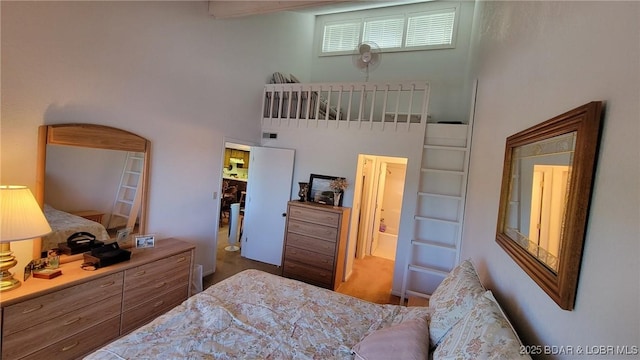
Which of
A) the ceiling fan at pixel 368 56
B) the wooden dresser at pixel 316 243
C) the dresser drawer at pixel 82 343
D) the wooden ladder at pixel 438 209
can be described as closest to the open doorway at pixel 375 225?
the wooden dresser at pixel 316 243

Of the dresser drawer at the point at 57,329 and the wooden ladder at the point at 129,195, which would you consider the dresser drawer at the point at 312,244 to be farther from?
the dresser drawer at the point at 57,329

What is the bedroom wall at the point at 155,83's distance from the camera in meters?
1.96

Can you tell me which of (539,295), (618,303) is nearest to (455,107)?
(539,295)

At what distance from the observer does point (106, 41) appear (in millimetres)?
2375

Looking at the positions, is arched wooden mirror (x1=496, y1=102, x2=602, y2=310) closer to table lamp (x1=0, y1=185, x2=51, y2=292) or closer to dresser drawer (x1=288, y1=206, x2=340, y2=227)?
dresser drawer (x1=288, y1=206, x2=340, y2=227)

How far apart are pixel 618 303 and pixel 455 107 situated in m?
4.58

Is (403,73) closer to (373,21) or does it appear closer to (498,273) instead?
(373,21)

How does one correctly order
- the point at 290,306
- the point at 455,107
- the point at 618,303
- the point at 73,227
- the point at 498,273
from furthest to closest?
the point at 455,107
the point at 73,227
the point at 290,306
the point at 498,273
the point at 618,303

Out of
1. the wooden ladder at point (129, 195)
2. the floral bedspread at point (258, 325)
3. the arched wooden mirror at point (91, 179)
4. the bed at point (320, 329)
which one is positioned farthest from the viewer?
the wooden ladder at point (129, 195)

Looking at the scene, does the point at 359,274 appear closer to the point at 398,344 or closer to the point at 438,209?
the point at 438,209

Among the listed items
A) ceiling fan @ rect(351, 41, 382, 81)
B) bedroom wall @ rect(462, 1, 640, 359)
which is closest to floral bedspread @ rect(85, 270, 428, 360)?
bedroom wall @ rect(462, 1, 640, 359)

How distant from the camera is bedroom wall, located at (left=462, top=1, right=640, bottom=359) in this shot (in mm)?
728

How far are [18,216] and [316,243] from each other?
273cm

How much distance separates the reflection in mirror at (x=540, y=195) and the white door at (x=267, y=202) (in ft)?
10.2
